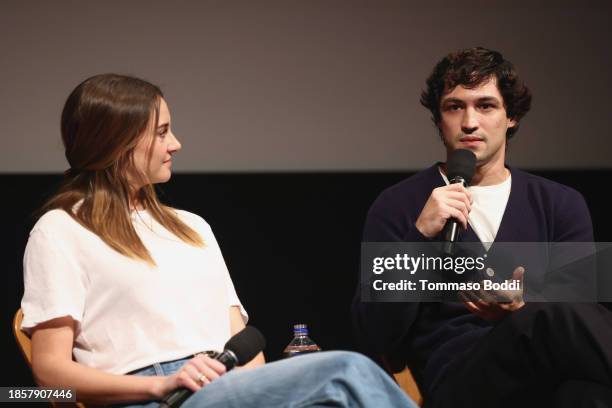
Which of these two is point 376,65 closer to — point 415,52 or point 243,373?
point 415,52

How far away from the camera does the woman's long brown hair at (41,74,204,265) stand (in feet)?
6.42

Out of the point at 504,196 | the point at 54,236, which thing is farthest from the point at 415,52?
the point at 54,236

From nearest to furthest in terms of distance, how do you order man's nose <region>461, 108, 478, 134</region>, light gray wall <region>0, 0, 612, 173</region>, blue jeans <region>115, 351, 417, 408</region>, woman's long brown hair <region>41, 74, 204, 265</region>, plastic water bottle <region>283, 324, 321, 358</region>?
1. blue jeans <region>115, 351, 417, 408</region>
2. woman's long brown hair <region>41, 74, 204, 265</region>
3. man's nose <region>461, 108, 478, 134</region>
4. plastic water bottle <region>283, 324, 321, 358</region>
5. light gray wall <region>0, 0, 612, 173</region>

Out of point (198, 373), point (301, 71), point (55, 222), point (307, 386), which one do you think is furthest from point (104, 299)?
point (301, 71)

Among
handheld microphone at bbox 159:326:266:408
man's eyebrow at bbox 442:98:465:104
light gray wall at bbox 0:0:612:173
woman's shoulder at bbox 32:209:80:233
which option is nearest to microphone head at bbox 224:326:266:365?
handheld microphone at bbox 159:326:266:408

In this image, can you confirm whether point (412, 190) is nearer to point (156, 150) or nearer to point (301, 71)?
point (156, 150)

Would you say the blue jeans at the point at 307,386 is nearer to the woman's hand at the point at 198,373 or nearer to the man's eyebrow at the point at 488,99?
the woman's hand at the point at 198,373

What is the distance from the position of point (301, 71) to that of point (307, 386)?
2020mm

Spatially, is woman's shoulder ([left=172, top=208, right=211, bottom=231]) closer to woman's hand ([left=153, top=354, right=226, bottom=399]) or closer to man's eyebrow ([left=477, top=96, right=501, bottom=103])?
woman's hand ([left=153, top=354, right=226, bottom=399])

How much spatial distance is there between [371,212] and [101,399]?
967 mm

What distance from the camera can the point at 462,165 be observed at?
2.25 meters

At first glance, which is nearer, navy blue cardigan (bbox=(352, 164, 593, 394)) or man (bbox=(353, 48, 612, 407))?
man (bbox=(353, 48, 612, 407))

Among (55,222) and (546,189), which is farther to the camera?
(546,189)

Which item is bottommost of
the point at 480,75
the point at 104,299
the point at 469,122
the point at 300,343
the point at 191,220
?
the point at 300,343
